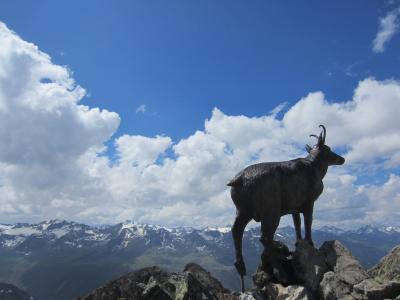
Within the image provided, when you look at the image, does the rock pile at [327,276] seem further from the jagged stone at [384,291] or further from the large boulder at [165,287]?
the large boulder at [165,287]

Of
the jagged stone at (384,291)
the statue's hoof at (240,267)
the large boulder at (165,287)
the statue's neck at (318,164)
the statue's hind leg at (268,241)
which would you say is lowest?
the large boulder at (165,287)

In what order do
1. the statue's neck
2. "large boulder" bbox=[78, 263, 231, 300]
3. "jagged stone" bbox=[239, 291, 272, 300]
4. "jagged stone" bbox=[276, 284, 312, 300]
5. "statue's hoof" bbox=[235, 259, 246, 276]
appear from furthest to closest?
the statue's neck < "large boulder" bbox=[78, 263, 231, 300] < "statue's hoof" bbox=[235, 259, 246, 276] < "jagged stone" bbox=[239, 291, 272, 300] < "jagged stone" bbox=[276, 284, 312, 300]

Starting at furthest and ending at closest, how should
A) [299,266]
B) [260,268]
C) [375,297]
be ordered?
[260,268], [299,266], [375,297]

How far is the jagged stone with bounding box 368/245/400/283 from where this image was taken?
44.9 ft

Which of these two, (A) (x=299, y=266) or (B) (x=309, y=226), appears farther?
(B) (x=309, y=226)

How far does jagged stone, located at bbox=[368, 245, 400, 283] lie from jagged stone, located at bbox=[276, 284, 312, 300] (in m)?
2.42

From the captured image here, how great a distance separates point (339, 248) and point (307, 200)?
7.12ft

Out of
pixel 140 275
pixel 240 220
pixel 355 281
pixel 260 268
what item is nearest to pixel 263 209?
pixel 240 220

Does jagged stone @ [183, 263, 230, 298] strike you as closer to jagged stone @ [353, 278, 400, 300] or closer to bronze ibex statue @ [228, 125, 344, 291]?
bronze ibex statue @ [228, 125, 344, 291]

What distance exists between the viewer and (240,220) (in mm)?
16812

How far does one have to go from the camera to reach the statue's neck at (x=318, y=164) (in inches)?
687

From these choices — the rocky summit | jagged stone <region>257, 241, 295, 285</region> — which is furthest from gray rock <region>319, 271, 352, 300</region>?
jagged stone <region>257, 241, 295, 285</region>

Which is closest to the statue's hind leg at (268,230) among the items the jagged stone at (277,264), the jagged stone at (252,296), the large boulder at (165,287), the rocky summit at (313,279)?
the jagged stone at (277,264)

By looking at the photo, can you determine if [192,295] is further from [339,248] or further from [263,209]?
[339,248]
